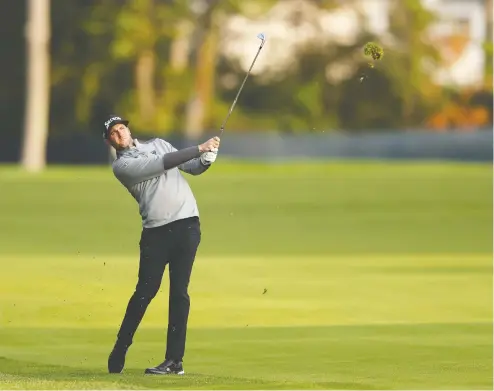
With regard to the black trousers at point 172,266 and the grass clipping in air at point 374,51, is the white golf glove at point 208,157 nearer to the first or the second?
A: the black trousers at point 172,266

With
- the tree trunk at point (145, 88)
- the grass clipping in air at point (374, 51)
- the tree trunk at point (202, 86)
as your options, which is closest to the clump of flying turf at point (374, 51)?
the grass clipping in air at point (374, 51)

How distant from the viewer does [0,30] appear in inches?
2749

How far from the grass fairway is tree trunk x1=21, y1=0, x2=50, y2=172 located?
15.6 meters

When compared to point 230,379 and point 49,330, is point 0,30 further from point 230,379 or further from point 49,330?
point 230,379

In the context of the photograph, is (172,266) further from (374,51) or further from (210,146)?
(374,51)

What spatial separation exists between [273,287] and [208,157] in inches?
384

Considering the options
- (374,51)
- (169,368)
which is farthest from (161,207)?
(374,51)

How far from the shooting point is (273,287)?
21.7 meters

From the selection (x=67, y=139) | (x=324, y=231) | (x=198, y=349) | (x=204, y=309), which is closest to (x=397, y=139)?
(x=67, y=139)

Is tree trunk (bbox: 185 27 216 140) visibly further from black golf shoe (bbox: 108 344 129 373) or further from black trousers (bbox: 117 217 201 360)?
black trousers (bbox: 117 217 201 360)

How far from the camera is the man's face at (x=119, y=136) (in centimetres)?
1208

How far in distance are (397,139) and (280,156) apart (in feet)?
14.9

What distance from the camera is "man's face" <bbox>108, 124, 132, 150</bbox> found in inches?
476

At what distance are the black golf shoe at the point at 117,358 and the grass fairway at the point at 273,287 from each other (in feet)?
0.63
